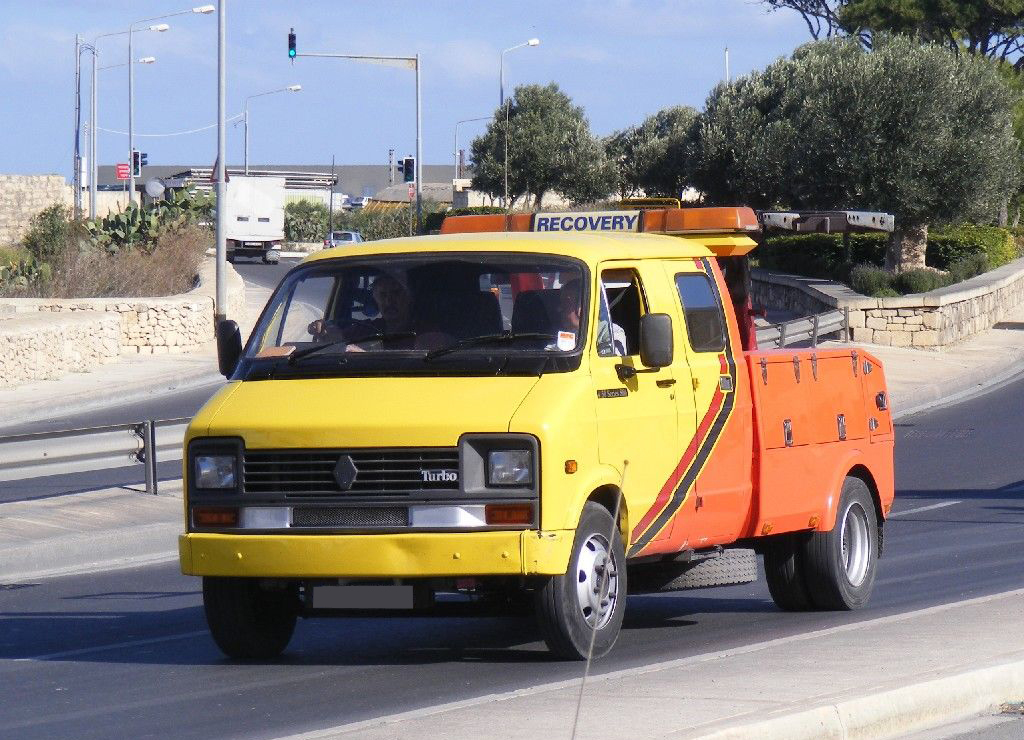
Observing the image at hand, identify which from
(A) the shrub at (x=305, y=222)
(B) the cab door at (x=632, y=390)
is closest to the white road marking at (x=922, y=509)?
(B) the cab door at (x=632, y=390)

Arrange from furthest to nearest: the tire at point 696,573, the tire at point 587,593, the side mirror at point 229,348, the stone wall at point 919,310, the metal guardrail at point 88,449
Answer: the stone wall at point 919,310, the metal guardrail at point 88,449, the tire at point 696,573, the side mirror at point 229,348, the tire at point 587,593

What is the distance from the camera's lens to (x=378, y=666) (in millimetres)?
8375

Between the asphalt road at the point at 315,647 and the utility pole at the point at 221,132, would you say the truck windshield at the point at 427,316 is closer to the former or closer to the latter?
the asphalt road at the point at 315,647

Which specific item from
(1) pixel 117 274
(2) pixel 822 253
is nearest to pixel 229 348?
(1) pixel 117 274

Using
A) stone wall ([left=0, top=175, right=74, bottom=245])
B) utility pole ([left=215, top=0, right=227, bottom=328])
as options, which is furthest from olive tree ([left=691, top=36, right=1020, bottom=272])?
stone wall ([left=0, top=175, right=74, bottom=245])

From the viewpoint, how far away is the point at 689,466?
28.4 feet

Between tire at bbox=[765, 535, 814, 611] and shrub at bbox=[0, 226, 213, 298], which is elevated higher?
shrub at bbox=[0, 226, 213, 298]

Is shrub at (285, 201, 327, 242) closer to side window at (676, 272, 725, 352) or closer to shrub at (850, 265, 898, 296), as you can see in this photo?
shrub at (850, 265, 898, 296)

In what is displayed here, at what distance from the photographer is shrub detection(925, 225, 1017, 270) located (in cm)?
4275

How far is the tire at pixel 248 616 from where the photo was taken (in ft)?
27.2

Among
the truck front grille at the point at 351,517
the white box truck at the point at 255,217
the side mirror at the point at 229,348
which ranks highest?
the white box truck at the point at 255,217

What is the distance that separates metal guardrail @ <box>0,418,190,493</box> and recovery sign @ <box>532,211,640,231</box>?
4.48 metres

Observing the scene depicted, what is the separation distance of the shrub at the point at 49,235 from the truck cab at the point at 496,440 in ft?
109

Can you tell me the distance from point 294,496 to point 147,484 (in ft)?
24.0
